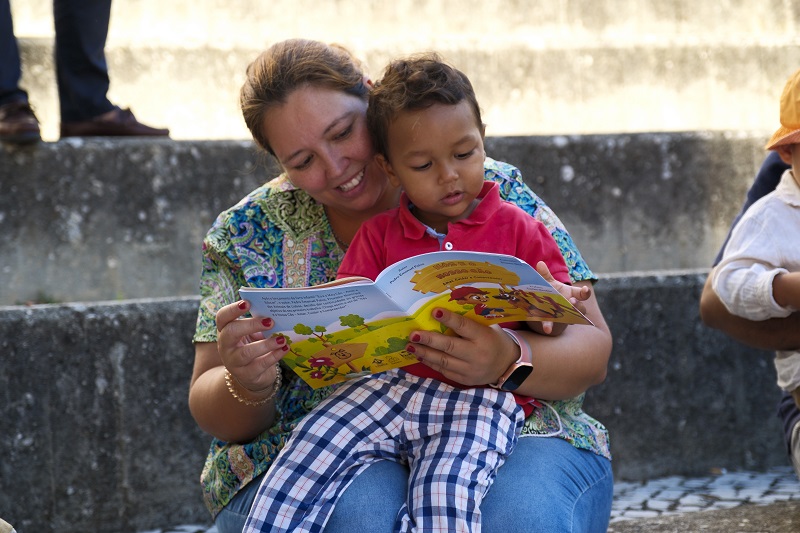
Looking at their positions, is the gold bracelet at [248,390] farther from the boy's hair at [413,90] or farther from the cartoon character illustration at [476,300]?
the boy's hair at [413,90]

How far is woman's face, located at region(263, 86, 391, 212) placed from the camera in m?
2.16

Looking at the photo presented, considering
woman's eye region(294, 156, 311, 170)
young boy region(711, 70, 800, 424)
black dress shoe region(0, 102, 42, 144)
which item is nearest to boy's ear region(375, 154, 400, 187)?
woman's eye region(294, 156, 311, 170)

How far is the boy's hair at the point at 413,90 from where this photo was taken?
1.98m

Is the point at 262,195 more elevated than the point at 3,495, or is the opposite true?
the point at 262,195

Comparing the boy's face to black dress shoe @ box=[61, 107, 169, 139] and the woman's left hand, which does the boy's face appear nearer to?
the woman's left hand

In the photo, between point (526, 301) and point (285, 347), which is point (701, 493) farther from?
point (285, 347)

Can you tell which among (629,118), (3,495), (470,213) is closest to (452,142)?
(470,213)

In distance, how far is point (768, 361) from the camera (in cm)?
337

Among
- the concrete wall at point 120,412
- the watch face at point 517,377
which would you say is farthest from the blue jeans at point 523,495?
the concrete wall at point 120,412

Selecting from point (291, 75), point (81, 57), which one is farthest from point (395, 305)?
point (81, 57)

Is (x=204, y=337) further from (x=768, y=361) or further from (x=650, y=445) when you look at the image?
(x=768, y=361)

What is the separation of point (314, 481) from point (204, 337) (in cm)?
50

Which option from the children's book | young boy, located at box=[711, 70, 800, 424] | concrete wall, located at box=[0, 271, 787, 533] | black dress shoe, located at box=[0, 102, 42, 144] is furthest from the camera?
black dress shoe, located at box=[0, 102, 42, 144]

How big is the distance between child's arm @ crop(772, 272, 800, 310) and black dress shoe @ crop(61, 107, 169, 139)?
95.3 inches
